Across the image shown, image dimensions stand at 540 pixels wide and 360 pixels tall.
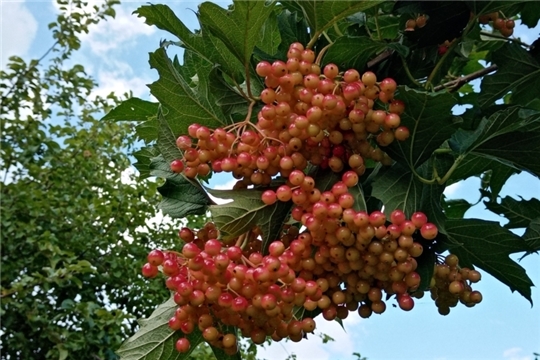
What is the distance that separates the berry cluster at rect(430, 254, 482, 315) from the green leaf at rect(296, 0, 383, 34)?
39 cm

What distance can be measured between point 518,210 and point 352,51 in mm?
622

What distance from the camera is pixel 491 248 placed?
2.97 feet

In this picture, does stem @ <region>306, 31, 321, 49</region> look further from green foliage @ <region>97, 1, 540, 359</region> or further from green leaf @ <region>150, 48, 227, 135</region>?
green leaf @ <region>150, 48, 227, 135</region>

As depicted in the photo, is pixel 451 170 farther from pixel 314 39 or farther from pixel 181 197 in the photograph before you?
pixel 181 197

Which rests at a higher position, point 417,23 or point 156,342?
point 417,23

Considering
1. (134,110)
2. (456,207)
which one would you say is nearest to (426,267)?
(134,110)

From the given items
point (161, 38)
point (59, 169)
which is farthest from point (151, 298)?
point (161, 38)

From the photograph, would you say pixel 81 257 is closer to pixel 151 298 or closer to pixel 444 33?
pixel 151 298

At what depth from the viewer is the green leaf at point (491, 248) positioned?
89 centimetres

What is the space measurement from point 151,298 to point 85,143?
133 centimetres

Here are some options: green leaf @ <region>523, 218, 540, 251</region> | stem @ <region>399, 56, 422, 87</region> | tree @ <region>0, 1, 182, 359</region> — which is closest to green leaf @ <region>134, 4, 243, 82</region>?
stem @ <region>399, 56, 422, 87</region>

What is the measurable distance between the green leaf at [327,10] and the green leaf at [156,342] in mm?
471

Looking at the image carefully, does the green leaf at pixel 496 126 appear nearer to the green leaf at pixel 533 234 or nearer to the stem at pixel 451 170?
the stem at pixel 451 170

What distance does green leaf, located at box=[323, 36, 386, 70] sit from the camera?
0.80 metres
